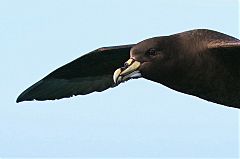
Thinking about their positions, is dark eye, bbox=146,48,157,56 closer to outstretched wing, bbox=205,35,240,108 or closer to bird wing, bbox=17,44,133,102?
outstretched wing, bbox=205,35,240,108

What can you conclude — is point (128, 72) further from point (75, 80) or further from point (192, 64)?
point (75, 80)

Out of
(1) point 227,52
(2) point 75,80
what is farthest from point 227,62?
(2) point 75,80

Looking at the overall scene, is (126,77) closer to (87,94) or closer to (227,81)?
(227,81)

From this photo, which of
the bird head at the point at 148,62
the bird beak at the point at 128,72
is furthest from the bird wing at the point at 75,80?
the bird beak at the point at 128,72

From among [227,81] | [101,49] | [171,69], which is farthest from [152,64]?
[101,49]

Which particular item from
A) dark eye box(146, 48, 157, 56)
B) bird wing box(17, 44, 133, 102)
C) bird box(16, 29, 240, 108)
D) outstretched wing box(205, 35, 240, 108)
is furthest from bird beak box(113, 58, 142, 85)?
bird wing box(17, 44, 133, 102)

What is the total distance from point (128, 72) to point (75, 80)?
3089mm

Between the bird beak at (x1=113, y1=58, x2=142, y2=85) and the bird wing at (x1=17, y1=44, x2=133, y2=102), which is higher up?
the bird beak at (x1=113, y1=58, x2=142, y2=85)

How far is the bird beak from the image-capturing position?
12.3 metres

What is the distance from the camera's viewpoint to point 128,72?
1230cm

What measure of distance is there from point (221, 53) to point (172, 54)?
704 millimetres

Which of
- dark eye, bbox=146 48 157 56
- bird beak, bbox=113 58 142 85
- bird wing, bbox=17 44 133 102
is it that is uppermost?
dark eye, bbox=146 48 157 56

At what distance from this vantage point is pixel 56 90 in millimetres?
15250

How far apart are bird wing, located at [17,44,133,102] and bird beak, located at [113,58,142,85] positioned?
2355 millimetres
